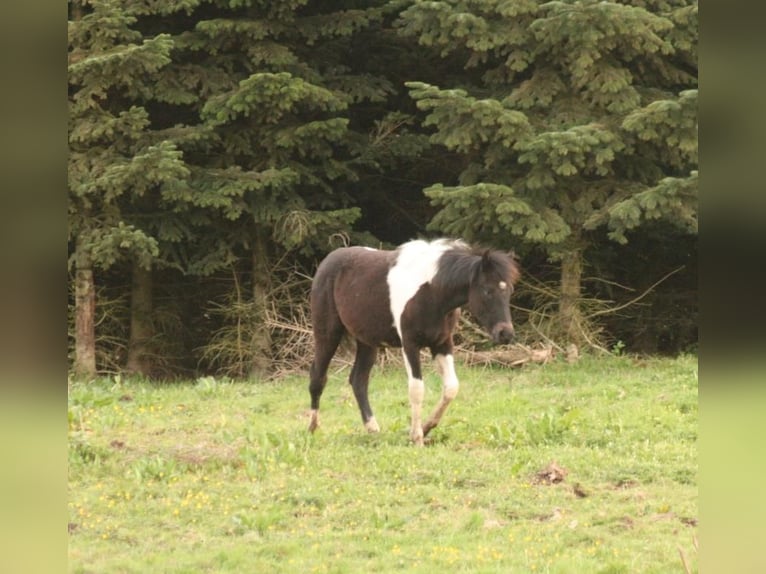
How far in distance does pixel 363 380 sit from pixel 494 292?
4.43 feet

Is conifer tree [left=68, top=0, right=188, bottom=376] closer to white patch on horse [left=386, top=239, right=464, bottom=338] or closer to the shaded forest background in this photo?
the shaded forest background

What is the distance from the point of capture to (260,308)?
1260 centimetres

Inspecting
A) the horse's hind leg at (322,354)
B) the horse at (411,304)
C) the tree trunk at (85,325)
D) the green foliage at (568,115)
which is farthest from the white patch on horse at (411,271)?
the tree trunk at (85,325)

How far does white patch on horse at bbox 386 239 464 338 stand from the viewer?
7.33m

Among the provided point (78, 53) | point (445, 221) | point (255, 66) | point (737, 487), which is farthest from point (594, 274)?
point (737, 487)

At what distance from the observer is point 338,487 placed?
6090 millimetres

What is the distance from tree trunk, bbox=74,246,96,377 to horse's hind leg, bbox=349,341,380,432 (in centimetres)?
549

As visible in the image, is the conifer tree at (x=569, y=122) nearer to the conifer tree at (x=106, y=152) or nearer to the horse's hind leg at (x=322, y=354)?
the conifer tree at (x=106, y=152)

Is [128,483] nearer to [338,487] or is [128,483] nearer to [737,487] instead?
[338,487]

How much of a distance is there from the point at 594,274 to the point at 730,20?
41.4 ft

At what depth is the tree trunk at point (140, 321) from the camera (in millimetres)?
12938

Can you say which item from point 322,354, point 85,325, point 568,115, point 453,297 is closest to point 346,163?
point 568,115

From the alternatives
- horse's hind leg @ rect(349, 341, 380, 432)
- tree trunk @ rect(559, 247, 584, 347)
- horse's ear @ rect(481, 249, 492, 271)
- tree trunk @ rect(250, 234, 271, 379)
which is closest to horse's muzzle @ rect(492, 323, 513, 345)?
horse's ear @ rect(481, 249, 492, 271)

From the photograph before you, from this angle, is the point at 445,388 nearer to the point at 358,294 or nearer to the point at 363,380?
the point at 363,380
